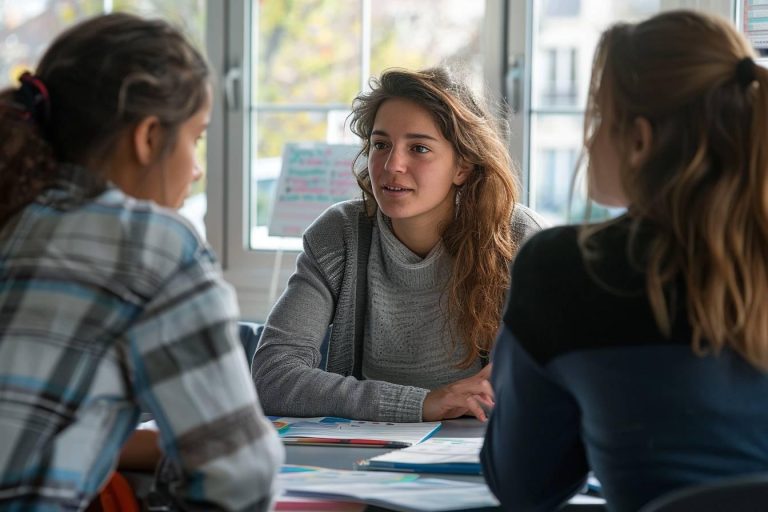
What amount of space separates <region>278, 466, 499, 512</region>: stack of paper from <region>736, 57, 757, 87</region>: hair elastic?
62 cm

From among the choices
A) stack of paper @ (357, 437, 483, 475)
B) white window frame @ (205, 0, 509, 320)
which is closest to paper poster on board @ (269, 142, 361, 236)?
white window frame @ (205, 0, 509, 320)

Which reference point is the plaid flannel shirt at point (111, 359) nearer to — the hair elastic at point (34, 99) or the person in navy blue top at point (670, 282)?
the hair elastic at point (34, 99)

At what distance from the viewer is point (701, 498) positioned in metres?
0.96

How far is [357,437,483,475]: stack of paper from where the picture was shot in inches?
61.5

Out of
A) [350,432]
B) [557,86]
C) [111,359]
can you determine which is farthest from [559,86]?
[111,359]

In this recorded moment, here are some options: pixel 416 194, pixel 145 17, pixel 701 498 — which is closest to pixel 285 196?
pixel 416 194

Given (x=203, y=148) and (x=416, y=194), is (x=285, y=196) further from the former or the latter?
(x=416, y=194)

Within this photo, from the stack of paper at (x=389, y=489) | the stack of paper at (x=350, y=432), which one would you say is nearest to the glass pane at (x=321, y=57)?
the stack of paper at (x=350, y=432)

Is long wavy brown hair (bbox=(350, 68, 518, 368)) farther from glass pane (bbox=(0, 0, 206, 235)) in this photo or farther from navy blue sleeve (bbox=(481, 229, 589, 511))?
glass pane (bbox=(0, 0, 206, 235))

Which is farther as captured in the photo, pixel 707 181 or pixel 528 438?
pixel 528 438

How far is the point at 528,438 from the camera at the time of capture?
133 cm

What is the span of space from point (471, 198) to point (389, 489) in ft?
3.47

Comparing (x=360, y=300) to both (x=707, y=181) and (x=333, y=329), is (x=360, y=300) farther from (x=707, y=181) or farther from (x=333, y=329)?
(x=707, y=181)

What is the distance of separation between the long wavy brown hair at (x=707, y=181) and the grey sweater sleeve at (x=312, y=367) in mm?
893
